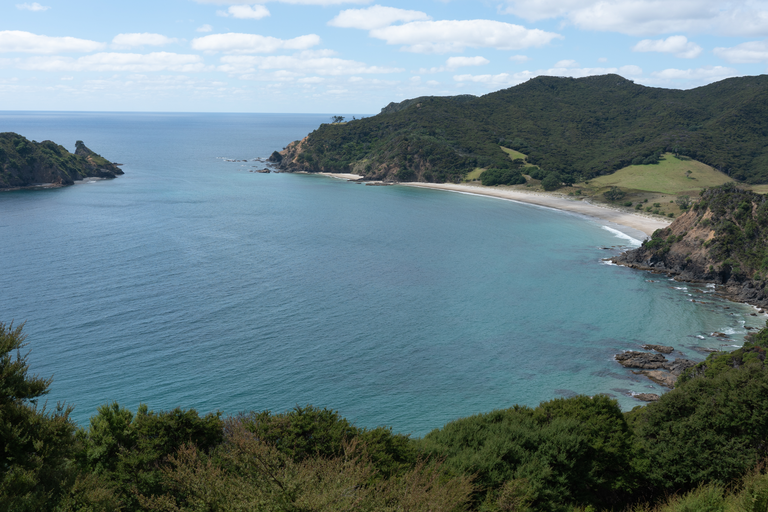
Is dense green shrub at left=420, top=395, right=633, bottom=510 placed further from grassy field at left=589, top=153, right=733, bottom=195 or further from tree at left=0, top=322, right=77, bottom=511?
grassy field at left=589, top=153, right=733, bottom=195

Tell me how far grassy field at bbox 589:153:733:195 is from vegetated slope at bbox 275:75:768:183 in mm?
5103

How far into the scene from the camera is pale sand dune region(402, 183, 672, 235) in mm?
98619

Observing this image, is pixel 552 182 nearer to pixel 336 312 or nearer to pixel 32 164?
pixel 336 312

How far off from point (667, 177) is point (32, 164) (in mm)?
156981

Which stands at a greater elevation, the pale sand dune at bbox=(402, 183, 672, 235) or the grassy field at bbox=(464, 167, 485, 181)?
the grassy field at bbox=(464, 167, 485, 181)

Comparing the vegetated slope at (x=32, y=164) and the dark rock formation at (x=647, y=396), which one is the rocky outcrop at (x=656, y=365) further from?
the vegetated slope at (x=32, y=164)

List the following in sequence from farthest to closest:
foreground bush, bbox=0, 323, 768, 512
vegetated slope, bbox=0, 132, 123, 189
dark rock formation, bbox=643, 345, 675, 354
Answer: vegetated slope, bbox=0, 132, 123, 189
dark rock formation, bbox=643, 345, 675, 354
foreground bush, bbox=0, 323, 768, 512

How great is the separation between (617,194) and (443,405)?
9967 centimetres

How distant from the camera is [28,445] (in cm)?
1589

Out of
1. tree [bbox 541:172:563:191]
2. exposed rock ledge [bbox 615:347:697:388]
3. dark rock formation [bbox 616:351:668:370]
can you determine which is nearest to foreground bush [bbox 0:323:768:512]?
exposed rock ledge [bbox 615:347:697:388]

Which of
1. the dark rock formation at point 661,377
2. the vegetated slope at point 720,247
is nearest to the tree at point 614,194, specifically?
the vegetated slope at point 720,247

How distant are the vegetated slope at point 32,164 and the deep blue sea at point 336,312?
3497 cm

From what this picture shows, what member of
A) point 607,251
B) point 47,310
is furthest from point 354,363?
point 607,251

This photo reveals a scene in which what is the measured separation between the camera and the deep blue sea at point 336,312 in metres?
37.3
